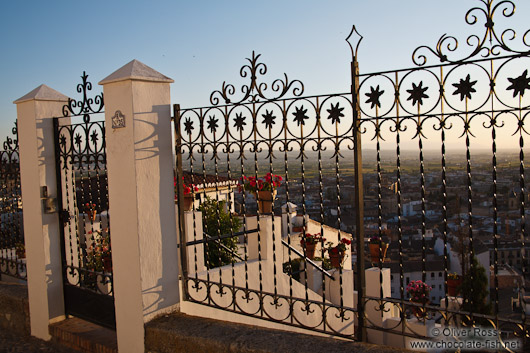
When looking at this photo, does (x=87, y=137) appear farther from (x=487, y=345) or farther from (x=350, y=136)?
(x=487, y=345)

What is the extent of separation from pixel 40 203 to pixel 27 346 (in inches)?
63.4

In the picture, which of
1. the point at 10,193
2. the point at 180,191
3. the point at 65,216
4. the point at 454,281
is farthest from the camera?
the point at 10,193

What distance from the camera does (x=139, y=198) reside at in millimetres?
4031

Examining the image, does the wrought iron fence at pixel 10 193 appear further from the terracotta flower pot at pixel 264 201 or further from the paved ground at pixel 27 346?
the terracotta flower pot at pixel 264 201

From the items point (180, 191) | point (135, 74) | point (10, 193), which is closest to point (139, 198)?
point (180, 191)

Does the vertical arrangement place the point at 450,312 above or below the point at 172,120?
below

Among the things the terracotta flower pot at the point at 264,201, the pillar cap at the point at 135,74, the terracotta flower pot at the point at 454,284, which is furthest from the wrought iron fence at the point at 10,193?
the terracotta flower pot at the point at 454,284

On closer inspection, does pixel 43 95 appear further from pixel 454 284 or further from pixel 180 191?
pixel 454 284

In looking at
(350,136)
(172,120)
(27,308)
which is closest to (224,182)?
(27,308)

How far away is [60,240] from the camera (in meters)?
5.38

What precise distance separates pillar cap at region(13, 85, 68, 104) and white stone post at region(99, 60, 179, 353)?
4.52 feet

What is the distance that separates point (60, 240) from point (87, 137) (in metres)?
1.31

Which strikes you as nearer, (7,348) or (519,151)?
(519,151)

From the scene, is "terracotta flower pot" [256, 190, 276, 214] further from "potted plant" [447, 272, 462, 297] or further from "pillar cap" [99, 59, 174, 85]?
"potted plant" [447, 272, 462, 297]
